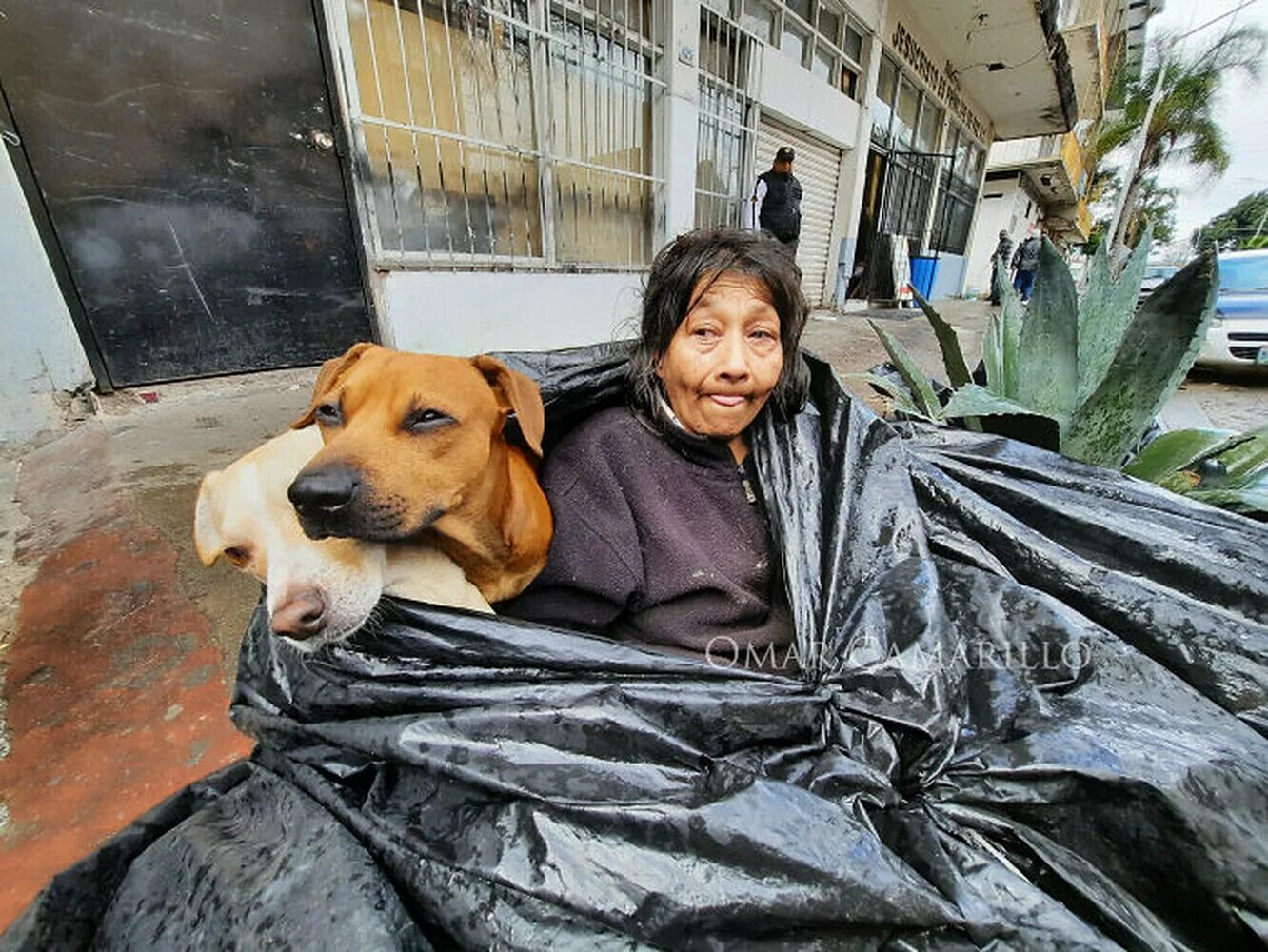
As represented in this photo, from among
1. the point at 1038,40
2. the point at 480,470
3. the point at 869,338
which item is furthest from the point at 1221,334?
the point at 480,470

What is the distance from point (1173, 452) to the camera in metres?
1.47

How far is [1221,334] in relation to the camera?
20.6 feet

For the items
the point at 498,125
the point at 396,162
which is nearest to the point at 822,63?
the point at 498,125

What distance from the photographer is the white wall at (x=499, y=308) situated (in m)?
4.13

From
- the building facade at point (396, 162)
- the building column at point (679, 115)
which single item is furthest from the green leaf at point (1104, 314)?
the building column at point (679, 115)

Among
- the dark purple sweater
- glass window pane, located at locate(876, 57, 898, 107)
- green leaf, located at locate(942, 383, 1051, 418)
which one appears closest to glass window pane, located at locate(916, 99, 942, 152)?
glass window pane, located at locate(876, 57, 898, 107)

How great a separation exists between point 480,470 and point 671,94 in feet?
19.4

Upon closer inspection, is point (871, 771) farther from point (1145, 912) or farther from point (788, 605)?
point (788, 605)

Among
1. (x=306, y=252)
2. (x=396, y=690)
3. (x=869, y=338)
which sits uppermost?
(x=306, y=252)

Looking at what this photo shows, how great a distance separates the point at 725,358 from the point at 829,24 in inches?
387

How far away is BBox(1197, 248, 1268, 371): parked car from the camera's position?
20.0ft

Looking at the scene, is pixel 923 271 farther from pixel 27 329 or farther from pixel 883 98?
pixel 27 329

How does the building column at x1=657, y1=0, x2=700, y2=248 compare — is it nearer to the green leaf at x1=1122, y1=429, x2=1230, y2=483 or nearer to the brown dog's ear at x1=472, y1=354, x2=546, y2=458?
the green leaf at x1=1122, y1=429, x2=1230, y2=483

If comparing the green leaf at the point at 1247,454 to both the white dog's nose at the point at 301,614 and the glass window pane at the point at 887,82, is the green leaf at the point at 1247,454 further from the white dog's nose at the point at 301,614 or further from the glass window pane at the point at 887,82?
the glass window pane at the point at 887,82
